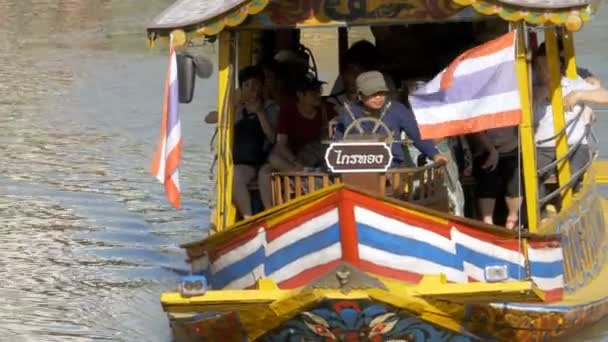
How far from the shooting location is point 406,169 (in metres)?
9.12

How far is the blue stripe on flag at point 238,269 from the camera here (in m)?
8.98

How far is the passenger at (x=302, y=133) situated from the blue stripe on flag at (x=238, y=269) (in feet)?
3.25

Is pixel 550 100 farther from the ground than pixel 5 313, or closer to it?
farther from the ground

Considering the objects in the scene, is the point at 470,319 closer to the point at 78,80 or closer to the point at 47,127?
the point at 47,127

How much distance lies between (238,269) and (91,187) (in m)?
8.52

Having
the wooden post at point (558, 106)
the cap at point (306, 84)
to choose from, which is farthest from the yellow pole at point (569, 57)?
the cap at point (306, 84)

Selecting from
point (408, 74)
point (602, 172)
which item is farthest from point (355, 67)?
point (602, 172)

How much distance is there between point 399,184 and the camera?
29.9ft

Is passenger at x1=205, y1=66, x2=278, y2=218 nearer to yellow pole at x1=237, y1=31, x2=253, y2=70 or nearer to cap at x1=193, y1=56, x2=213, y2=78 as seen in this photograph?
yellow pole at x1=237, y1=31, x2=253, y2=70

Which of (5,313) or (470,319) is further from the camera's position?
(5,313)

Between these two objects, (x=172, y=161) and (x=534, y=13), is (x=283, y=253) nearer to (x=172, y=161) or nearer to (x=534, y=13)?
(x=172, y=161)

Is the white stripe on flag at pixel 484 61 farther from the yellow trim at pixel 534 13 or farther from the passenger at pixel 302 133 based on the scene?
the passenger at pixel 302 133

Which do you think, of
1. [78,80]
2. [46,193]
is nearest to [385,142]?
[46,193]

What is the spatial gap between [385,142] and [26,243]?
688cm
